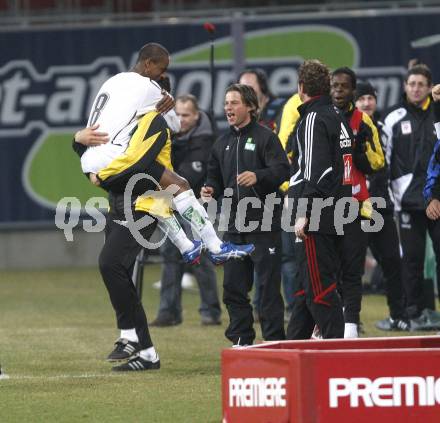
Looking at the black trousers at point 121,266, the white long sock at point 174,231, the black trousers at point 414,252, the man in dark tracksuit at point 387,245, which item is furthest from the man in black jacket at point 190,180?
the black trousers at point 121,266

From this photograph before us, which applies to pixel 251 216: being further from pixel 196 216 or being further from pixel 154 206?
pixel 154 206

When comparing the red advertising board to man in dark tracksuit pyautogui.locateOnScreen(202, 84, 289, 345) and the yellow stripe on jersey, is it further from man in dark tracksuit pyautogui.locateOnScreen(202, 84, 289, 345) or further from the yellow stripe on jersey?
man in dark tracksuit pyautogui.locateOnScreen(202, 84, 289, 345)

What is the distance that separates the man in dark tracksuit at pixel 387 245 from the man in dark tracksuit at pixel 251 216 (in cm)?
226

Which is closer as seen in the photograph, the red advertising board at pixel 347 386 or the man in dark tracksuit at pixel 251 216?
the red advertising board at pixel 347 386

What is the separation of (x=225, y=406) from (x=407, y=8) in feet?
42.0

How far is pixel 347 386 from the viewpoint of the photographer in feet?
24.1

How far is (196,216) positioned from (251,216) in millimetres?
461

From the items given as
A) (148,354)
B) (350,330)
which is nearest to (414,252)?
(350,330)

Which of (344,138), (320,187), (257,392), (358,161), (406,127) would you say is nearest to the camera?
(257,392)

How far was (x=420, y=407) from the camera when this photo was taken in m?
7.38

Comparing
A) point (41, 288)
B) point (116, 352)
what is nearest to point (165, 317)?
point (116, 352)

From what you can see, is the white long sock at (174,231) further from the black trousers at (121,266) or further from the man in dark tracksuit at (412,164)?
the man in dark tracksuit at (412,164)

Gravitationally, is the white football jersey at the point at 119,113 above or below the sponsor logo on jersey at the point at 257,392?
above

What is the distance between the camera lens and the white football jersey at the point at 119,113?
407 inches
